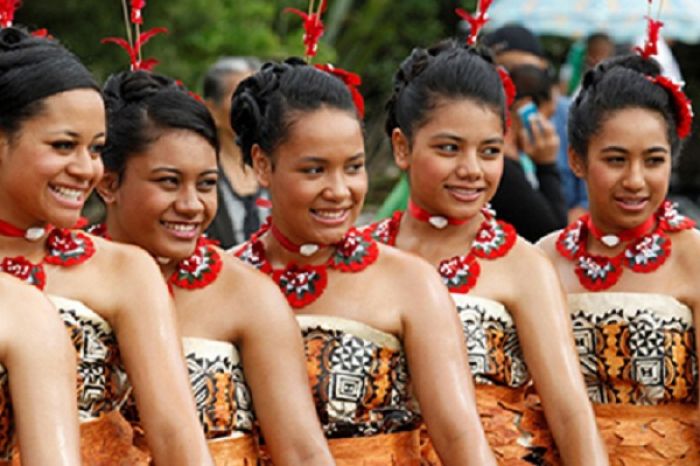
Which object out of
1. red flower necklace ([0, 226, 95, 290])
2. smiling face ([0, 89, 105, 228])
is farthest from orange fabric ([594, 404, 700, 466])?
smiling face ([0, 89, 105, 228])

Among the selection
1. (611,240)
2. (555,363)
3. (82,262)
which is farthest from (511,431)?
(82,262)

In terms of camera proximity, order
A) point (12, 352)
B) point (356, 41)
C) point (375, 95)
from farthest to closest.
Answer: point (375, 95) < point (356, 41) < point (12, 352)

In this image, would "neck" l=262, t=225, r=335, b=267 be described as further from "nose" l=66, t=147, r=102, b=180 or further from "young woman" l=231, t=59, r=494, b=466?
"nose" l=66, t=147, r=102, b=180

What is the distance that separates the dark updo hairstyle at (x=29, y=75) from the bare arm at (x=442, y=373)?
1.04m

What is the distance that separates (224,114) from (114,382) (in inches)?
123

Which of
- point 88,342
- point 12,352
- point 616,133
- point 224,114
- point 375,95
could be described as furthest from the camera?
point 375,95

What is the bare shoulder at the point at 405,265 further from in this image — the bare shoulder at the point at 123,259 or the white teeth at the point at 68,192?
the white teeth at the point at 68,192

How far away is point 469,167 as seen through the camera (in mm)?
4586

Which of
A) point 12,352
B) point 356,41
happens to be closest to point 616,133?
point 12,352

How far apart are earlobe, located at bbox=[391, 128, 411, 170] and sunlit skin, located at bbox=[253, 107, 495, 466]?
42 cm

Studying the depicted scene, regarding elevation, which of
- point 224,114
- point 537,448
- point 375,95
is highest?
point 375,95

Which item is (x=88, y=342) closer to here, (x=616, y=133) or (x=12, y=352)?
(x=12, y=352)

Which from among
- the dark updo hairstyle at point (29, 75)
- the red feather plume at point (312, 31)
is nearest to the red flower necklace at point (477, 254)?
the red feather plume at point (312, 31)

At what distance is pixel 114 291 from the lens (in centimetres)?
395
